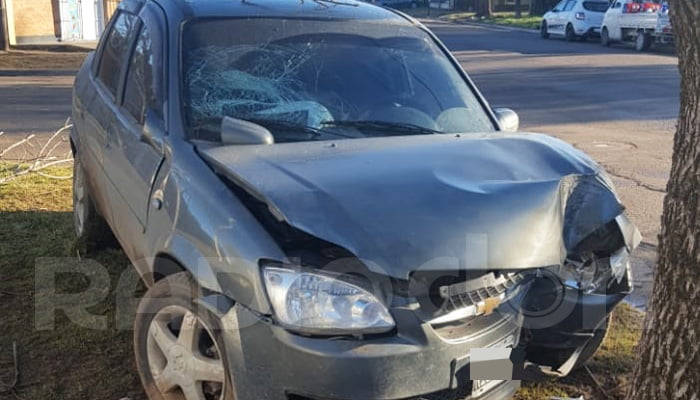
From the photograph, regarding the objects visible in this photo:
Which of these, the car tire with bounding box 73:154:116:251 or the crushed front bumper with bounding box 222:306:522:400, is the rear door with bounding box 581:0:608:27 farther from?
the crushed front bumper with bounding box 222:306:522:400

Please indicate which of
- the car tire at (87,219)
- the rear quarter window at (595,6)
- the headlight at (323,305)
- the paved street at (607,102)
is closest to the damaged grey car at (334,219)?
the headlight at (323,305)

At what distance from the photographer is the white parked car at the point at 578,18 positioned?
2738 cm

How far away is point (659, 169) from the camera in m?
8.18

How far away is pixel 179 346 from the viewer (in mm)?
2967

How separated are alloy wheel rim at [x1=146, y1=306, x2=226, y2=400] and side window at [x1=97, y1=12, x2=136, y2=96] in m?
1.79

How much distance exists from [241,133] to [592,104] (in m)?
10.8

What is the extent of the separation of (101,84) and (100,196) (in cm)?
77

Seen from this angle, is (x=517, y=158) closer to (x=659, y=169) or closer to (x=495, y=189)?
(x=495, y=189)

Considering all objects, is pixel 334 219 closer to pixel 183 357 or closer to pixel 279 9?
pixel 183 357

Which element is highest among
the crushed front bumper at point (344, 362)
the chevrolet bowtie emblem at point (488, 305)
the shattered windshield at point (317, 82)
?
the shattered windshield at point (317, 82)

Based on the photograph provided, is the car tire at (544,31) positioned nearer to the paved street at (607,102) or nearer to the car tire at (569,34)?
the car tire at (569,34)

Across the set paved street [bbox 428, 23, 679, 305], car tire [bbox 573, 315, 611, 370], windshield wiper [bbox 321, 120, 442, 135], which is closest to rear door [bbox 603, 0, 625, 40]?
paved street [bbox 428, 23, 679, 305]

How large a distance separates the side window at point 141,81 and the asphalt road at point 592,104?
3291mm

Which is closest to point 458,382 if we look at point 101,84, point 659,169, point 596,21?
point 101,84
